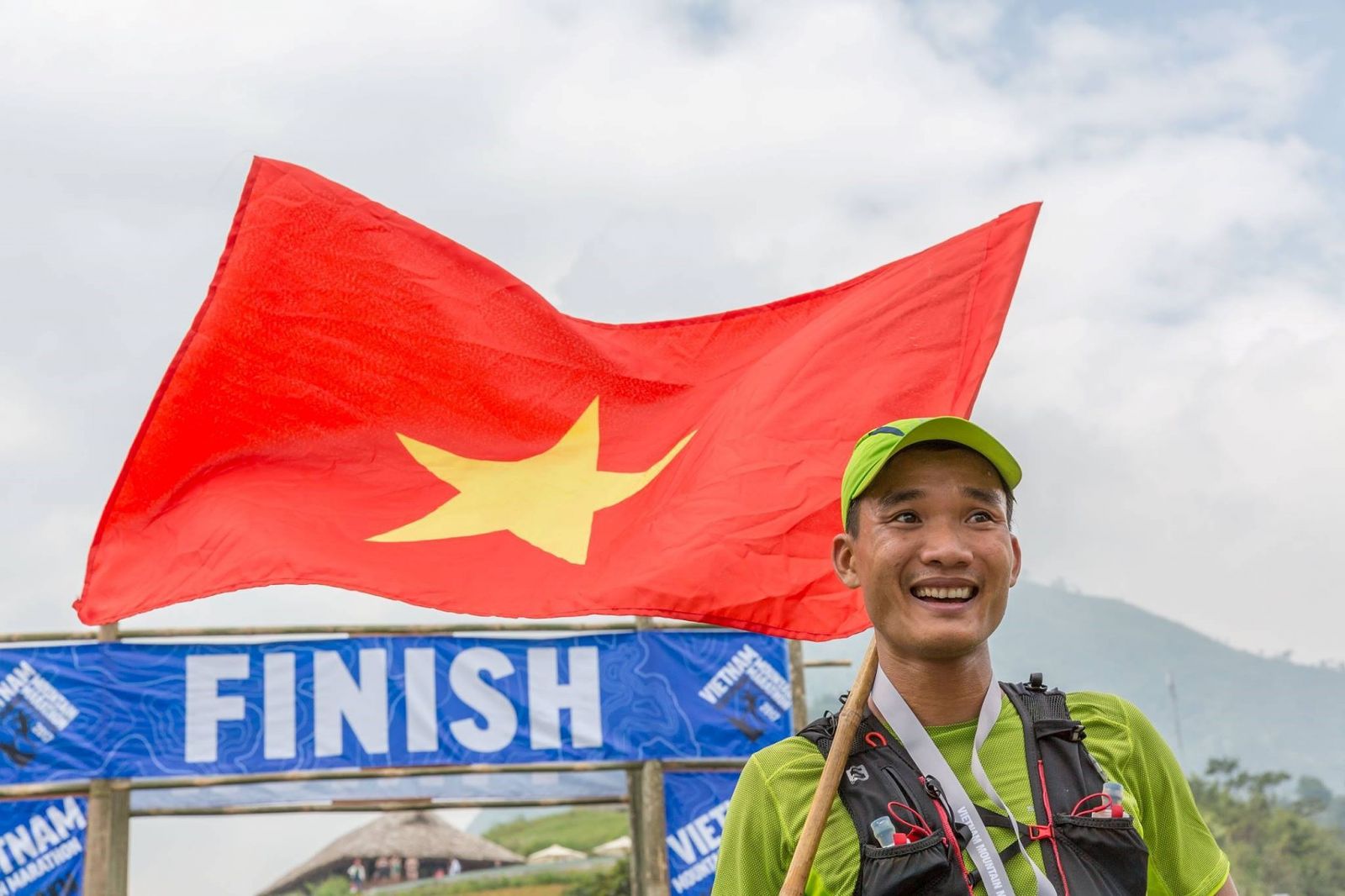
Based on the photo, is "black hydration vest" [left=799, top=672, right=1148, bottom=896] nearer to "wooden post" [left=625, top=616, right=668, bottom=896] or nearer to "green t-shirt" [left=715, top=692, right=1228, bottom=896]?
"green t-shirt" [left=715, top=692, right=1228, bottom=896]

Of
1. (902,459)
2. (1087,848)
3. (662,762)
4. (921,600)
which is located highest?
(662,762)

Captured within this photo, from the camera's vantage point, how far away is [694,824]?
10.1 meters

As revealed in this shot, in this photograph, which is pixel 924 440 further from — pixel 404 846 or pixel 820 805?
pixel 404 846

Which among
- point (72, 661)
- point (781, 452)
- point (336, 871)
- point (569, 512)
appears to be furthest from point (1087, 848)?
point (336, 871)

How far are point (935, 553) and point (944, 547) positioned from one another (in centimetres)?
2

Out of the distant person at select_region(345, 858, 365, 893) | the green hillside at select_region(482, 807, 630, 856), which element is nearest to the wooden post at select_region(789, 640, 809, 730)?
the distant person at select_region(345, 858, 365, 893)

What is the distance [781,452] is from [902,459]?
2.47 metres

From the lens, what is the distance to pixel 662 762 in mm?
10203

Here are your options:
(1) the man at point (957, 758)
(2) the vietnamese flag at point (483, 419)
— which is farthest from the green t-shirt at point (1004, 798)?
(2) the vietnamese flag at point (483, 419)

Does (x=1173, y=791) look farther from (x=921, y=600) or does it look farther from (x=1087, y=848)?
(x=921, y=600)

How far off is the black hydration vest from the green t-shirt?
0.12 ft

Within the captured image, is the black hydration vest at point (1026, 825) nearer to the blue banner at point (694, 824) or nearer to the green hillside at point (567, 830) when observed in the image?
the blue banner at point (694, 824)

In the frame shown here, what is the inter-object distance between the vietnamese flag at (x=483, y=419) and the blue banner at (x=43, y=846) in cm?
469

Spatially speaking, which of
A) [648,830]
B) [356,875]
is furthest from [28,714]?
[356,875]
